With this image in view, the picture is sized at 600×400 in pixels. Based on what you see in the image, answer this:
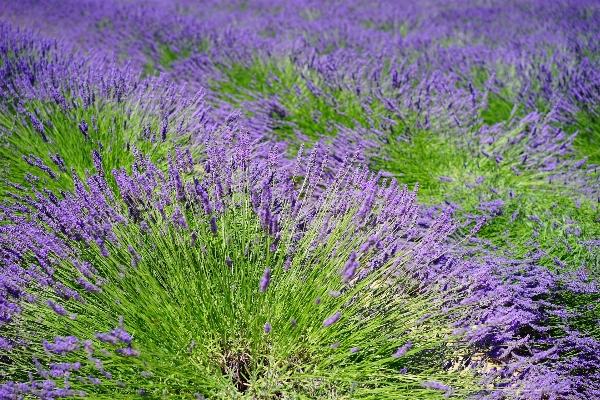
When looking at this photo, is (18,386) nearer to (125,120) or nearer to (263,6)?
(125,120)

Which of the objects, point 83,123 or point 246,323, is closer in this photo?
point 246,323

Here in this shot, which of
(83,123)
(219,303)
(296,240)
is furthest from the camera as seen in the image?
(83,123)

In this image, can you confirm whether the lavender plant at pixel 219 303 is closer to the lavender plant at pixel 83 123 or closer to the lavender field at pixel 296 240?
the lavender field at pixel 296 240

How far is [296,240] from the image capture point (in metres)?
2.23

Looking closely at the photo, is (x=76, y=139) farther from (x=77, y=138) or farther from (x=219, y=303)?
(x=219, y=303)

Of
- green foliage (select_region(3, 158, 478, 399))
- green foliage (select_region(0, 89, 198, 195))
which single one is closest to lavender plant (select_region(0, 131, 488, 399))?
green foliage (select_region(3, 158, 478, 399))

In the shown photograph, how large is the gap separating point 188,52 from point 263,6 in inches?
152

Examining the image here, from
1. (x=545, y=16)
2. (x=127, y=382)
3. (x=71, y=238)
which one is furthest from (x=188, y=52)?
(x=545, y=16)

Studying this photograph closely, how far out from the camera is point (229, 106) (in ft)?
12.5

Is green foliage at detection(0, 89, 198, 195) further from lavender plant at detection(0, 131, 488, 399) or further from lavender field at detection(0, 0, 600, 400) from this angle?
lavender plant at detection(0, 131, 488, 399)

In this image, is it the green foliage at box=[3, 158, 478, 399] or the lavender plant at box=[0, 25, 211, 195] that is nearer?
the green foliage at box=[3, 158, 478, 399]

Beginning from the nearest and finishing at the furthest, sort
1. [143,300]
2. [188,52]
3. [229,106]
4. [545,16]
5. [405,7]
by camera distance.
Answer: [143,300]
[229,106]
[188,52]
[545,16]
[405,7]

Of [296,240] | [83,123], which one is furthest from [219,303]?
[83,123]

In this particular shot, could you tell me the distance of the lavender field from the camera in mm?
1647
